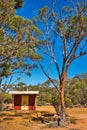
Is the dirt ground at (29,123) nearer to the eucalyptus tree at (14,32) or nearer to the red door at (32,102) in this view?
the eucalyptus tree at (14,32)

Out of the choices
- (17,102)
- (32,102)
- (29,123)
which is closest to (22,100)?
(17,102)

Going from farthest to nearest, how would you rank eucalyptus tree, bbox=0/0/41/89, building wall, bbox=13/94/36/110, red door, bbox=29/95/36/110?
building wall, bbox=13/94/36/110, red door, bbox=29/95/36/110, eucalyptus tree, bbox=0/0/41/89

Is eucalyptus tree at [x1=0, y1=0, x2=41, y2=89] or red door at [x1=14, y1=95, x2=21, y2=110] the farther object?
red door at [x1=14, y1=95, x2=21, y2=110]

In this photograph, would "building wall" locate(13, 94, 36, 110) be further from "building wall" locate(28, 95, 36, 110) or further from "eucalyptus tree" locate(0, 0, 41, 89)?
"eucalyptus tree" locate(0, 0, 41, 89)

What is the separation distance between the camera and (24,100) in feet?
113

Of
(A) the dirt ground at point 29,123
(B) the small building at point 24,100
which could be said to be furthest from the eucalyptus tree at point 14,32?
(B) the small building at point 24,100

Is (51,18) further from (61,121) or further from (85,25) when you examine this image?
(61,121)

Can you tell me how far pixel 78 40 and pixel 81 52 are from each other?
83cm

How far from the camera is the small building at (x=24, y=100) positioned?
112ft

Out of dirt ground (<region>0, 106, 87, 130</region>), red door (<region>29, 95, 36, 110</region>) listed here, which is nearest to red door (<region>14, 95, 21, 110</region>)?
red door (<region>29, 95, 36, 110</region>)

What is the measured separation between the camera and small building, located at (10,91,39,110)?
34094 millimetres

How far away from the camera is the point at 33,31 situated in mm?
18453

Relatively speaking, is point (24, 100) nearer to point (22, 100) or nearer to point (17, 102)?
point (22, 100)

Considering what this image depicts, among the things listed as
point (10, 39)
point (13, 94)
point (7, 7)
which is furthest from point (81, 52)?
point (13, 94)
